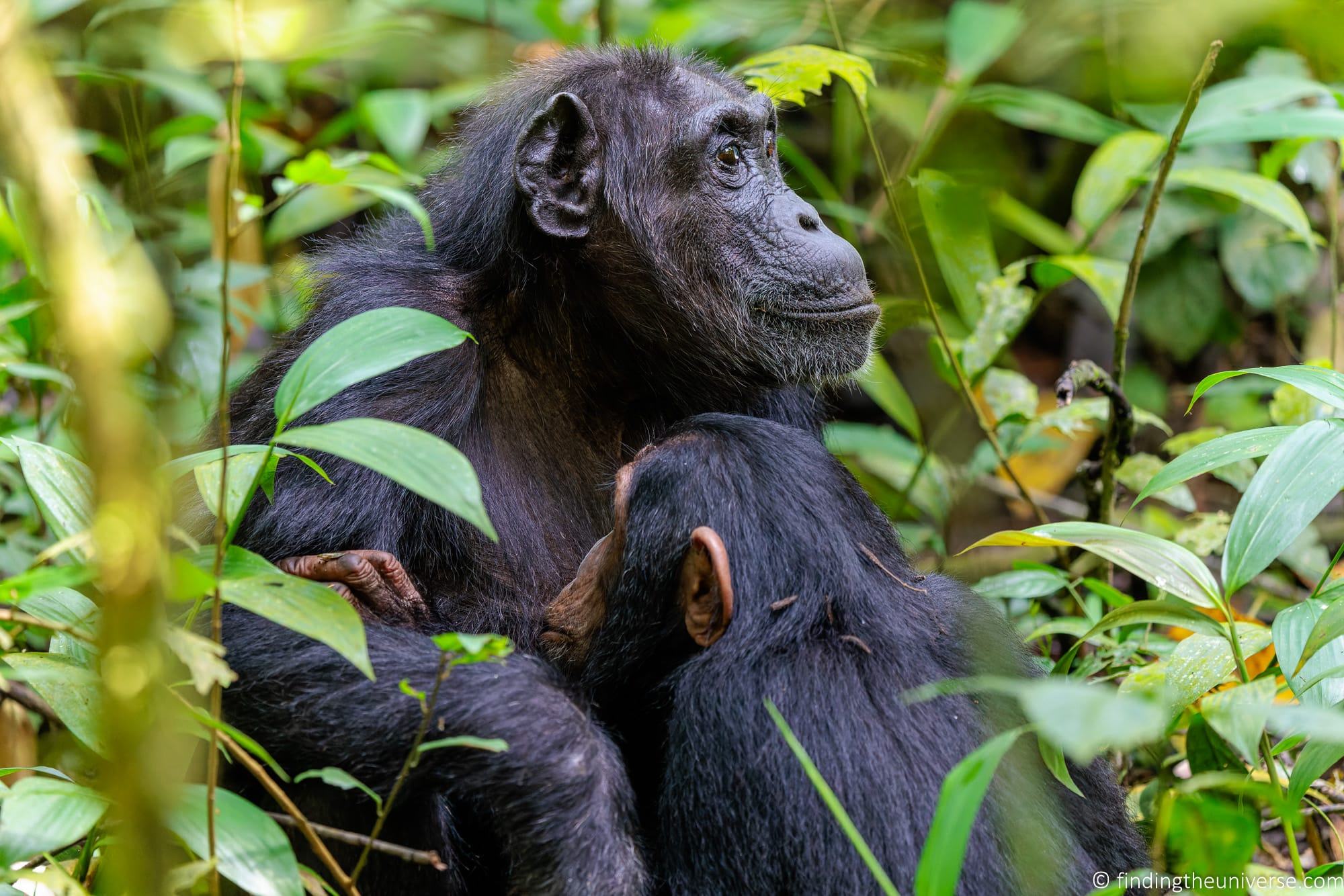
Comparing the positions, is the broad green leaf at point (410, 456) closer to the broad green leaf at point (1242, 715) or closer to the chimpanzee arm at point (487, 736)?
the chimpanzee arm at point (487, 736)

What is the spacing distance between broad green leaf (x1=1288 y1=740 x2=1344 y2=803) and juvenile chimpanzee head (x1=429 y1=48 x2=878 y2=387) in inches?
72.7

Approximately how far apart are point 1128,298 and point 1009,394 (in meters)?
0.89

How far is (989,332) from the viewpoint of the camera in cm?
484

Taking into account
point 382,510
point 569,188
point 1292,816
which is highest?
point 569,188

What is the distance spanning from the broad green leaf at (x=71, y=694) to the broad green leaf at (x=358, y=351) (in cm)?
75

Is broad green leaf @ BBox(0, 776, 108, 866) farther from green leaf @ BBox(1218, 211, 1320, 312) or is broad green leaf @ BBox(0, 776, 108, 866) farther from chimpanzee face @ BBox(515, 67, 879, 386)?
green leaf @ BBox(1218, 211, 1320, 312)

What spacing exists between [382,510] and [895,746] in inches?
59.3

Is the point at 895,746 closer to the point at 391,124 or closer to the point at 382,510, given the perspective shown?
the point at 382,510

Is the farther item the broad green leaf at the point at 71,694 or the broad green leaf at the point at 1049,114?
the broad green leaf at the point at 1049,114

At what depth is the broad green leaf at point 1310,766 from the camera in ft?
8.50

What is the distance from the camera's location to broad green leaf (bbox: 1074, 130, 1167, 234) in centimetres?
503

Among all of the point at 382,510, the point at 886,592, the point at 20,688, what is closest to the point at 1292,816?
the point at 886,592

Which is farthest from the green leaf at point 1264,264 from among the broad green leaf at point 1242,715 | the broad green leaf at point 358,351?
the broad green leaf at point 358,351

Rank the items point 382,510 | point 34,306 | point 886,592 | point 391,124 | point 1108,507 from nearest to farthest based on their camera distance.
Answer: point 886,592 → point 382,510 → point 34,306 → point 1108,507 → point 391,124
